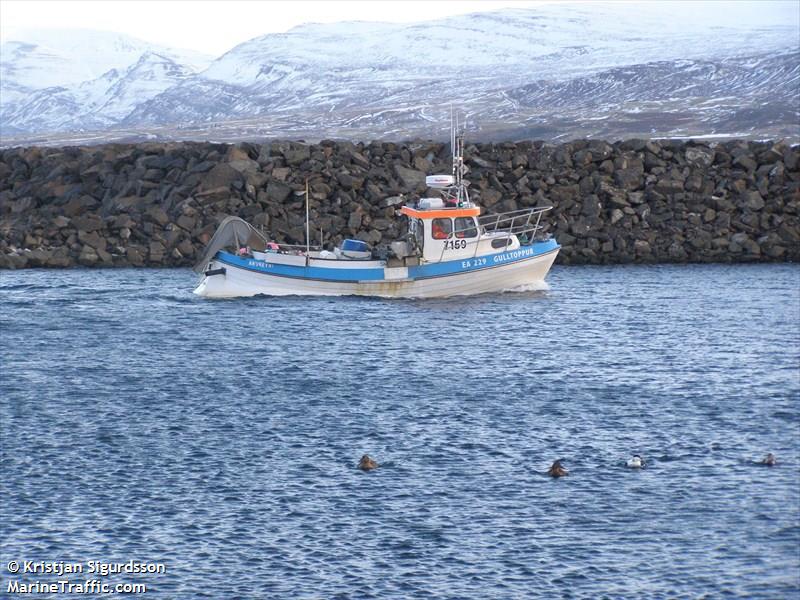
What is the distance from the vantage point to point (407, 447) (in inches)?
1342

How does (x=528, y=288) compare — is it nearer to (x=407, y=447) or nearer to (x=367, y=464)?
(x=407, y=447)

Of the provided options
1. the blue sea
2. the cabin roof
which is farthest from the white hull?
the cabin roof

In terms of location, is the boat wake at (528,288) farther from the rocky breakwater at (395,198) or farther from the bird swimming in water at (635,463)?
the bird swimming in water at (635,463)

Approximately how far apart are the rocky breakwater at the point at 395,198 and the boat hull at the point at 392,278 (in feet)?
46.0

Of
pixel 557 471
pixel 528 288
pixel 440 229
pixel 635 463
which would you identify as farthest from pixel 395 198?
pixel 557 471

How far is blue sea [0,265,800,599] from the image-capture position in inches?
1024

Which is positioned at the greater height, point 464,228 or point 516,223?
point 464,228

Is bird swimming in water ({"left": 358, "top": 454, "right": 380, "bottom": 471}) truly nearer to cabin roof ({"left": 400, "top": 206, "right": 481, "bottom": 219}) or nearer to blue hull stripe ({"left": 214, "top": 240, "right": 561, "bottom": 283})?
blue hull stripe ({"left": 214, "top": 240, "right": 561, "bottom": 283})

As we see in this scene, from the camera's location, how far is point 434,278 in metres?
58.3

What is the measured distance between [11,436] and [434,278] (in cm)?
2613

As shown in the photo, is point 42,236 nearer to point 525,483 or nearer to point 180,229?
point 180,229

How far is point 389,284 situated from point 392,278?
1.08ft

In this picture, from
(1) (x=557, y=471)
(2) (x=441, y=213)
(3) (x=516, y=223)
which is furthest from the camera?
(3) (x=516, y=223)

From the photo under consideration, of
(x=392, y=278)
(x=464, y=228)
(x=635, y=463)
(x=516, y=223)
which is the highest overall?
(x=464, y=228)
